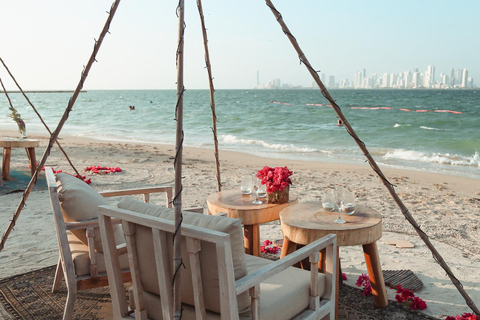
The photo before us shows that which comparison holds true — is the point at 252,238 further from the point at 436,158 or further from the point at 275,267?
the point at 436,158

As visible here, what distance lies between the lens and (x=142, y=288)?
2.36 m

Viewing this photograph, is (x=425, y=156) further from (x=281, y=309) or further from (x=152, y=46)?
(x=281, y=309)

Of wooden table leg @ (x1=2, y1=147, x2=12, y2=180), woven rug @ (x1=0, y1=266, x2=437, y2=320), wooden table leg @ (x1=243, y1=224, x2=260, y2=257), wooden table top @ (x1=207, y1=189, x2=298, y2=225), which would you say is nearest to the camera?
woven rug @ (x1=0, y1=266, x2=437, y2=320)

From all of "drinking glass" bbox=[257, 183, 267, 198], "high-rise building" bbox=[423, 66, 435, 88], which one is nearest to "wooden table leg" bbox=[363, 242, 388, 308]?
"drinking glass" bbox=[257, 183, 267, 198]

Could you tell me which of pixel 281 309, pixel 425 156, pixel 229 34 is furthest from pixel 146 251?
pixel 425 156

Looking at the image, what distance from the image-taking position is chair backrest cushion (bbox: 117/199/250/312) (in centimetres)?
193

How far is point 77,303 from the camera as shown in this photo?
3387 mm

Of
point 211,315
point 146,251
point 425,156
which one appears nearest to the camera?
point 211,315

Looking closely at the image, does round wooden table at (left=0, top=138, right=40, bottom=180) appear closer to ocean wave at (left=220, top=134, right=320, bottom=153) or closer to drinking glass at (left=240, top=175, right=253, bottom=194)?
Result: drinking glass at (left=240, top=175, right=253, bottom=194)

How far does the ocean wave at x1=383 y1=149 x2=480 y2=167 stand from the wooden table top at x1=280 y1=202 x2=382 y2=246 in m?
9.20

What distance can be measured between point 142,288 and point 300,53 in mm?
1751

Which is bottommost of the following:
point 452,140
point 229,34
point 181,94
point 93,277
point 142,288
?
point 452,140

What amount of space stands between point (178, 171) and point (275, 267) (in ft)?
2.31

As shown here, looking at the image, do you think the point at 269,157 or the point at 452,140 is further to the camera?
the point at 452,140
